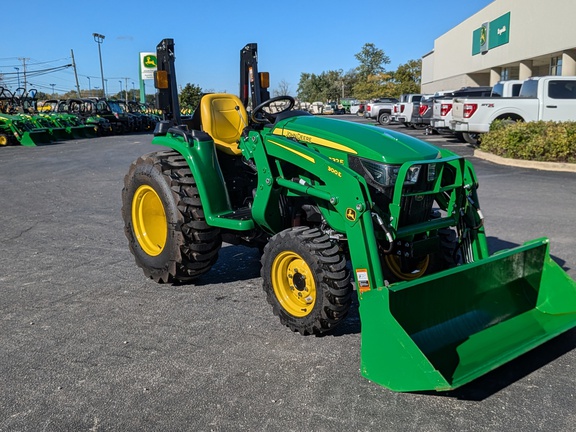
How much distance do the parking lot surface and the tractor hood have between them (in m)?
1.34

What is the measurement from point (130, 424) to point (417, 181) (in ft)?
8.06

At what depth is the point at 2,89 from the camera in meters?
24.9

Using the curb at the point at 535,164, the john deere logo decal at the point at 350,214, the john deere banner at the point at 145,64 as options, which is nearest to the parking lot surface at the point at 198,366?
the john deere logo decal at the point at 350,214

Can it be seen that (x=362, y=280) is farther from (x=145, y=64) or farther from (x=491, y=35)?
(x=145, y=64)

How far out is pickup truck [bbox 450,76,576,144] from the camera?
15.8 metres

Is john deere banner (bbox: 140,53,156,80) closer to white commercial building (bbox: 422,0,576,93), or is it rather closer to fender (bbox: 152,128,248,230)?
white commercial building (bbox: 422,0,576,93)

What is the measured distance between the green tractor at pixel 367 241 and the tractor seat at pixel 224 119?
0.8 inches

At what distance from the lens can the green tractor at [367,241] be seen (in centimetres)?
353

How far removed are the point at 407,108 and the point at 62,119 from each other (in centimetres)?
1641

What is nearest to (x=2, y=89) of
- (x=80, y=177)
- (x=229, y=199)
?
(x=80, y=177)

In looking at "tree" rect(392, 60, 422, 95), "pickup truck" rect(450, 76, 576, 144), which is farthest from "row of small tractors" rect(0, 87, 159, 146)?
"tree" rect(392, 60, 422, 95)

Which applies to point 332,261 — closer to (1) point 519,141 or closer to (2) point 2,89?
(1) point 519,141

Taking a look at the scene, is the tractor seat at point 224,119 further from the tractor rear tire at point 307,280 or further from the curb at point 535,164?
the curb at point 535,164

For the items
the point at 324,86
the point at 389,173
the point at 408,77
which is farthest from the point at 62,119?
the point at 324,86
